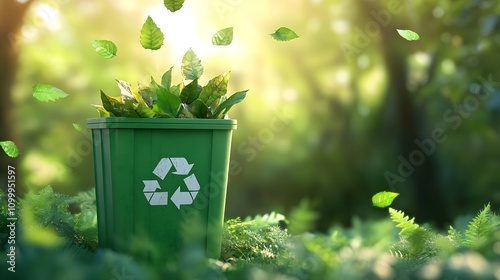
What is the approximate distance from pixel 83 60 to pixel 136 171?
659 centimetres

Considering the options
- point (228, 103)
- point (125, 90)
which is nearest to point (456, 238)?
point (228, 103)

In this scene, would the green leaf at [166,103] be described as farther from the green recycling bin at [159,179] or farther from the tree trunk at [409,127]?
the tree trunk at [409,127]

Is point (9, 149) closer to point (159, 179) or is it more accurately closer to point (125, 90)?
point (125, 90)

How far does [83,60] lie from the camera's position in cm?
891

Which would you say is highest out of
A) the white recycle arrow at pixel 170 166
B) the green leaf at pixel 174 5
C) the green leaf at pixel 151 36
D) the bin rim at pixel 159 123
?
the green leaf at pixel 174 5

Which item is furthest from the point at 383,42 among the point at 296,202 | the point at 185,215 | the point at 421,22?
the point at 185,215

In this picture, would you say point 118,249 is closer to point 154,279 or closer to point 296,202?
point 154,279

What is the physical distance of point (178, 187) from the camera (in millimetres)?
2844

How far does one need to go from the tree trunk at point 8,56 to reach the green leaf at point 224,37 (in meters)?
4.39

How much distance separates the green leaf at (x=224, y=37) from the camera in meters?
2.94

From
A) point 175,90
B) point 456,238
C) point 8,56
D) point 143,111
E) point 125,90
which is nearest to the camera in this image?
point 143,111

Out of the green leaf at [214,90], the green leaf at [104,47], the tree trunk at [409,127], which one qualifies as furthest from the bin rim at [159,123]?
A: the tree trunk at [409,127]

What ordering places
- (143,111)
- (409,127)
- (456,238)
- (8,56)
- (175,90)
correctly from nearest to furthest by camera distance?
1. (143,111)
2. (175,90)
3. (456,238)
4. (8,56)
5. (409,127)

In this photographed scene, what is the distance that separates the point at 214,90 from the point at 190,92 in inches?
4.8
